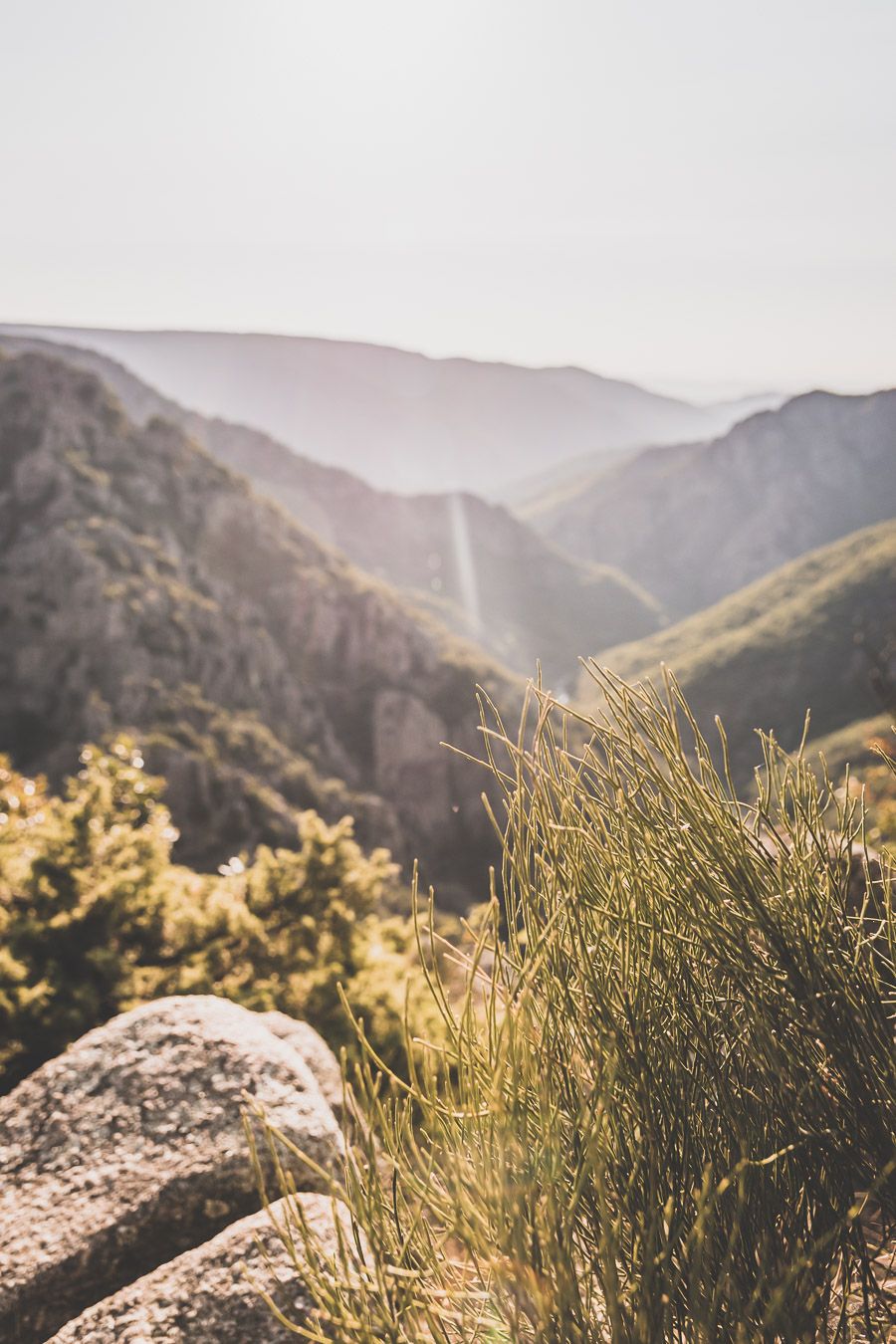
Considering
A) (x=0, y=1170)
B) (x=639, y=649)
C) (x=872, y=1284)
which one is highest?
(x=872, y=1284)

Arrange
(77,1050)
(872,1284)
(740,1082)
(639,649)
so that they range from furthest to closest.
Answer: (639,649), (77,1050), (740,1082), (872,1284)

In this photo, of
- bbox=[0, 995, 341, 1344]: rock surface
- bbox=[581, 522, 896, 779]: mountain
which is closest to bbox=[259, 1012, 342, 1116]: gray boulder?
bbox=[0, 995, 341, 1344]: rock surface

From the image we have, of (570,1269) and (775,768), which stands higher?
(775,768)

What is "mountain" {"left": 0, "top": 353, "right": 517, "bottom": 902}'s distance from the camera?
58.7 meters

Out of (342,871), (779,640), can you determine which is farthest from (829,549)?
(342,871)

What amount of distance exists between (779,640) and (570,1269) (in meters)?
128

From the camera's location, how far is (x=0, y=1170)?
371 centimetres

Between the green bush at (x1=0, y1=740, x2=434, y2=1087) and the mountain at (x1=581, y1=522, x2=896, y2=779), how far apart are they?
9938 cm

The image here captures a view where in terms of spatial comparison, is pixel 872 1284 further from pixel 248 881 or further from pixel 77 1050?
pixel 248 881

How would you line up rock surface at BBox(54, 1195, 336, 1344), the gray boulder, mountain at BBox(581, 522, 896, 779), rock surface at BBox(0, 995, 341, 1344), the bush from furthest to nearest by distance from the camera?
1. mountain at BBox(581, 522, 896, 779)
2. the gray boulder
3. rock surface at BBox(0, 995, 341, 1344)
4. rock surface at BBox(54, 1195, 336, 1344)
5. the bush

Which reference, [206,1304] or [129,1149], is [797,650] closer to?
[129,1149]

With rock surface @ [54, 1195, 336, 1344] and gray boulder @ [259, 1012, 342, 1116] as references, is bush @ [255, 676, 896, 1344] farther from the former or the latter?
gray boulder @ [259, 1012, 342, 1116]

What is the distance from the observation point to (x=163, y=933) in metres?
6.94

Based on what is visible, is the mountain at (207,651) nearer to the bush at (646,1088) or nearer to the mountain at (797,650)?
the mountain at (797,650)
